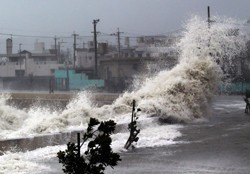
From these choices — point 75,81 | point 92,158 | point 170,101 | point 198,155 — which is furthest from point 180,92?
point 75,81

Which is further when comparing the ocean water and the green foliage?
the ocean water

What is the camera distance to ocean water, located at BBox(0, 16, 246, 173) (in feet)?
50.3

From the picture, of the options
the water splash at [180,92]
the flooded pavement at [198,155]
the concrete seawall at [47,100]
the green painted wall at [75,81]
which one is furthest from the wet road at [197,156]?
the green painted wall at [75,81]

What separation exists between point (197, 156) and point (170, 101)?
9334mm

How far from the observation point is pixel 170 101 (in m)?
18.9

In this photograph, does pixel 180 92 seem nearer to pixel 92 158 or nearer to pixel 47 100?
pixel 47 100

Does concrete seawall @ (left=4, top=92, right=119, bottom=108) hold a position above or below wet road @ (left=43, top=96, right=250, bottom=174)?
below

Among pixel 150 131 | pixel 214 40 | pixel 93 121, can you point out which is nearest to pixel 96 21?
pixel 214 40

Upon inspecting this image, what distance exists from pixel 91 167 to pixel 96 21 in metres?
47.0

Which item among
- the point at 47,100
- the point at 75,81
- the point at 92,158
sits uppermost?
the point at 92,158

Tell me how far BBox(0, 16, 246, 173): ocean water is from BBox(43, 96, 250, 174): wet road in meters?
1.31

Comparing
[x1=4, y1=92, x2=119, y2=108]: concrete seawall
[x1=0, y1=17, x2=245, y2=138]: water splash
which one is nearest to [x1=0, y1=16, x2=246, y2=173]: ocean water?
[x1=0, y1=17, x2=245, y2=138]: water splash

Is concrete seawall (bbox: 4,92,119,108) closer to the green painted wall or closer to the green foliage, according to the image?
the green painted wall

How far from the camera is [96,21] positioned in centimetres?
4928
